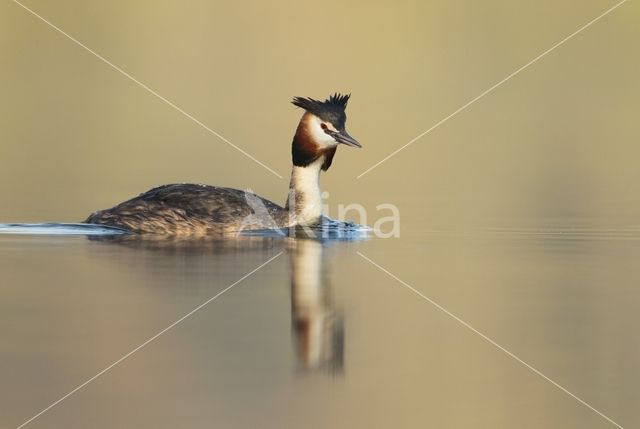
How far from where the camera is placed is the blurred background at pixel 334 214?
6727mm

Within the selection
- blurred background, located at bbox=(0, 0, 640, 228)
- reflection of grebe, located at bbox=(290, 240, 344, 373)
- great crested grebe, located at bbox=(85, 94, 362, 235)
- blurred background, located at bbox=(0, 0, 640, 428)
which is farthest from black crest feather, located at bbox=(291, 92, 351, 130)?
reflection of grebe, located at bbox=(290, 240, 344, 373)

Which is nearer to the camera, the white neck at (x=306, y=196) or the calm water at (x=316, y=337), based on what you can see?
the calm water at (x=316, y=337)

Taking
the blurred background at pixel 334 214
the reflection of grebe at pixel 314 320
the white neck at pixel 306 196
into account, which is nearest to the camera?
the blurred background at pixel 334 214

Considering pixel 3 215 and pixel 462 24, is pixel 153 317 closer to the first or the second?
pixel 3 215

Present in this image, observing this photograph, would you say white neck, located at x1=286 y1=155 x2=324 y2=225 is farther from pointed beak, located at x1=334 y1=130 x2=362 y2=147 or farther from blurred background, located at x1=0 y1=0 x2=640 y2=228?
blurred background, located at x1=0 y1=0 x2=640 y2=228

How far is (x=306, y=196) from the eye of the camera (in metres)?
15.2

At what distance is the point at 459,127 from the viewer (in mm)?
30844

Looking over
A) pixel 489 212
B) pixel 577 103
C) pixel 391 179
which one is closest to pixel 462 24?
pixel 577 103

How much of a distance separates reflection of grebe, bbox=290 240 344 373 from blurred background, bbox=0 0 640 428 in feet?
0.11

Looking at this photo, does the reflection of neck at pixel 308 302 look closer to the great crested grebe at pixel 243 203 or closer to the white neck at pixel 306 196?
the great crested grebe at pixel 243 203

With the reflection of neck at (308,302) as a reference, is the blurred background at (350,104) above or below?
above

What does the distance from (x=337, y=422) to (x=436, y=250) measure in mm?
6674

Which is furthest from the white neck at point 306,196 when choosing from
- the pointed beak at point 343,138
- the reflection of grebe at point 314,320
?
the reflection of grebe at point 314,320

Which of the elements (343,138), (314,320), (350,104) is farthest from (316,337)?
(350,104)
